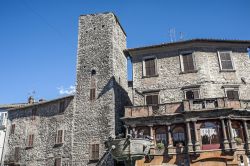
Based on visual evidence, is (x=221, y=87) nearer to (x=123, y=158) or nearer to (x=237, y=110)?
(x=237, y=110)

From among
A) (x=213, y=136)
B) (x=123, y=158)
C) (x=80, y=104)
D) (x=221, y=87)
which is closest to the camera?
(x=123, y=158)

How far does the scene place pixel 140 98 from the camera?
91.4 feet

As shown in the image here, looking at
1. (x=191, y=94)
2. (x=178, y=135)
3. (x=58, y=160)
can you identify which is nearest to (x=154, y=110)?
(x=178, y=135)

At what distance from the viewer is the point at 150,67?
29.0 m

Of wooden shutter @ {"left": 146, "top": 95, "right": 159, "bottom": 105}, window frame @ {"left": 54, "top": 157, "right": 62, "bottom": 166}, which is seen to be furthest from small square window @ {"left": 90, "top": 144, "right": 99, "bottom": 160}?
→ wooden shutter @ {"left": 146, "top": 95, "right": 159, "bottom": 105}

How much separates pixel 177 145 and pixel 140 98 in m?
6.36

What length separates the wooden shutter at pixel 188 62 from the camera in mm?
27844

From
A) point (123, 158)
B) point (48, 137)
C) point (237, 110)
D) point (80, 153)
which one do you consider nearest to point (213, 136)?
point (237, 110)

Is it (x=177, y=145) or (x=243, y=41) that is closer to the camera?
(x=177, y=145)

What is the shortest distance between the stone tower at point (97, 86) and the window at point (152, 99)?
11.0 feet

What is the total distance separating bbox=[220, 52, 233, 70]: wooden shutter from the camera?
2772 cm

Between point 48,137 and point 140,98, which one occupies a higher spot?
point 140,98

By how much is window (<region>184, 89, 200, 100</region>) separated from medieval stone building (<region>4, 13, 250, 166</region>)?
0.32 ft

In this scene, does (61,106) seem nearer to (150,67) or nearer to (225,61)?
(150,67)
